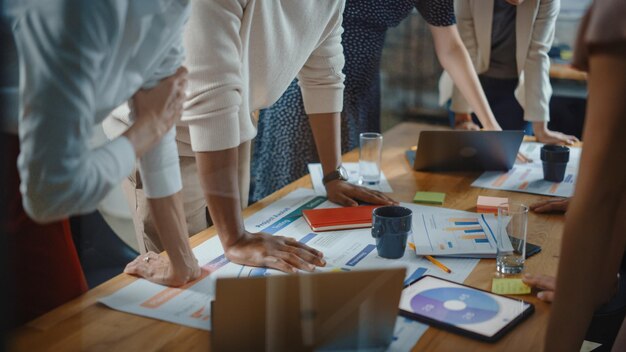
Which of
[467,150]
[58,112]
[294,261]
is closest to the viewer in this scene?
[58,112]

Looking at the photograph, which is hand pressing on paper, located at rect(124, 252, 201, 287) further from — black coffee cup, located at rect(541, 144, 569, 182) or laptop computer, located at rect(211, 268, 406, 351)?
black coffee cup, located at rect(541, 144, 569, 182)

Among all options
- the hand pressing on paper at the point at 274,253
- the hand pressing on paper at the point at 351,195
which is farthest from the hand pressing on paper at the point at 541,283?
the hand pressing on paper at the point at 351,195

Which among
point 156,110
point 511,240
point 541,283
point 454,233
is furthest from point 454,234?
point 156,110

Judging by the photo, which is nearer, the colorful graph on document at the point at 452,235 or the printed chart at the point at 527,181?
the colorful graph on document at the point at 452,235

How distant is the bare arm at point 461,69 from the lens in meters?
1.55

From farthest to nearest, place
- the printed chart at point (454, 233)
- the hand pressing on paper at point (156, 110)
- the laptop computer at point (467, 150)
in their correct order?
the laptop computer at point (467, 150) < the printed chart at point (454, 233) < the hand pressing on paper at point (156, 110)

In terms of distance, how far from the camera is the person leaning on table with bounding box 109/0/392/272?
877 millimetres

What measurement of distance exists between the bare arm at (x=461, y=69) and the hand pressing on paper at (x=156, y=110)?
36.8 inches

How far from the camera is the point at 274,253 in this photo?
1.04 metres

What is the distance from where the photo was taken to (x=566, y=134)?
1673 millimetres

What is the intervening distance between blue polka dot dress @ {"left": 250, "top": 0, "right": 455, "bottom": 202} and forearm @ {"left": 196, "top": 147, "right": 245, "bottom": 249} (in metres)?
0.30

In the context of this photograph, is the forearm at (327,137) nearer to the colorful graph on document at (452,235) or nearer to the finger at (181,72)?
the colorful graph on document at (452,235)

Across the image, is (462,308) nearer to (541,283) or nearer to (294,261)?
(541,283)

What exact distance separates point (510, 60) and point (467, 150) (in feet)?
0.81
